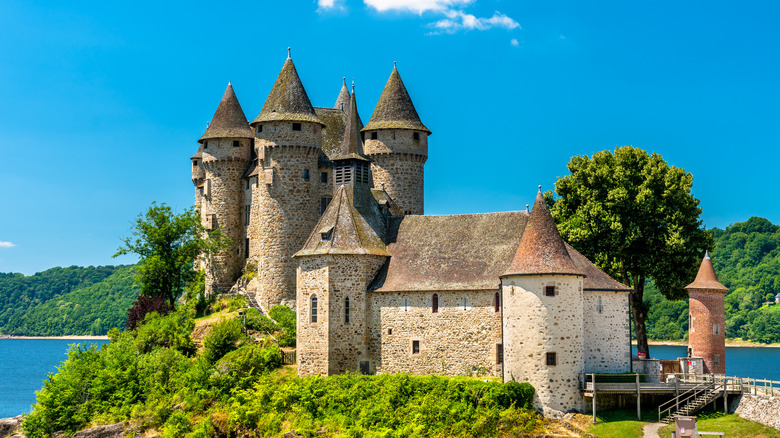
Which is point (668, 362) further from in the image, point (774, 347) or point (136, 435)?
point (774, 347)

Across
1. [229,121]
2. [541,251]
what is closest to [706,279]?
[541,251]

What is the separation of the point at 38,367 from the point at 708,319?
10404 cm

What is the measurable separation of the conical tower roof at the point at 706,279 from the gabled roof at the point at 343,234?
17265 mm

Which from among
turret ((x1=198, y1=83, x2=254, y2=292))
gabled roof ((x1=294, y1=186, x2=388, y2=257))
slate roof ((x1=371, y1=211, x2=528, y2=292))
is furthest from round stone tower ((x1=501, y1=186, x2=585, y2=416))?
turret ((x1=198, y1=83, x2=254, y2=292))

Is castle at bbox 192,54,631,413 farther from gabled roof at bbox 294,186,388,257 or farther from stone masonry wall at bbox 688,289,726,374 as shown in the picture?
stone masonry wall at bbox 688,289,726,374

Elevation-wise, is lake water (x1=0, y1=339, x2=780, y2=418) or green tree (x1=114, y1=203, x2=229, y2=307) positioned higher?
green tree (x1=114, y1=203, x2=229, y2=307)

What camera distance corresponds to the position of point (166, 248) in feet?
205

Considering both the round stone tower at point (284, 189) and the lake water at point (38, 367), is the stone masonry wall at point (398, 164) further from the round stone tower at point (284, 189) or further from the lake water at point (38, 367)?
the lake water at point (38, 367)

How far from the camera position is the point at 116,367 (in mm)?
51656

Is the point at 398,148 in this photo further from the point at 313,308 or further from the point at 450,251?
the point at 313,308

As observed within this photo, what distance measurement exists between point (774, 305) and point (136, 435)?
11592 centimetres

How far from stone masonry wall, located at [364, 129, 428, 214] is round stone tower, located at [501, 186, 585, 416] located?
60.7 feet

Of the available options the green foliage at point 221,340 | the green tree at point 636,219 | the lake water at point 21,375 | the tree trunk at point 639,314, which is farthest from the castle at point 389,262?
the lake water at point 21,375

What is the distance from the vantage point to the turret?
6122 centimetres
